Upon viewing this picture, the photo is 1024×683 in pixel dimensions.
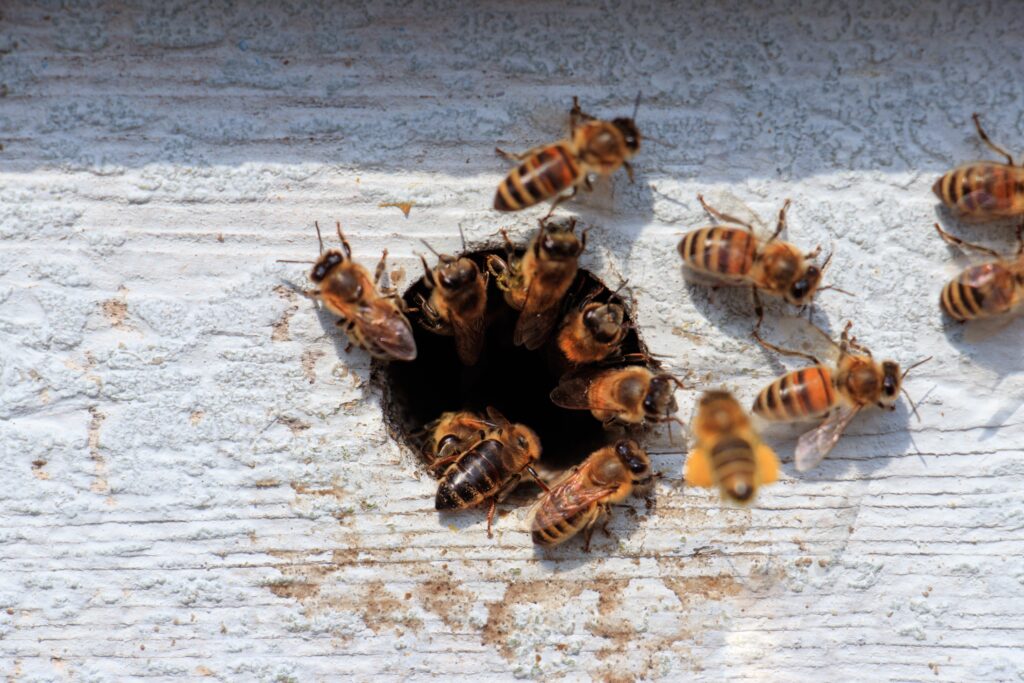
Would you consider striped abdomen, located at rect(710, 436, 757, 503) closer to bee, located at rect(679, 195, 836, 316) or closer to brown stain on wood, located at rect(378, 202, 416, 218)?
bee, located at rect(679, 195, 836, 316)

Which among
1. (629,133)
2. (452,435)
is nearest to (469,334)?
(452,435)

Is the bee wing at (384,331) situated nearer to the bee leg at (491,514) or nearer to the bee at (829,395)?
the bee leg at (491,514)

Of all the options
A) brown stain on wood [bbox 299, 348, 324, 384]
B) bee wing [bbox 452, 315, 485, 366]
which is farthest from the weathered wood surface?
bee wing [bbox 452, 315, 485, 366]

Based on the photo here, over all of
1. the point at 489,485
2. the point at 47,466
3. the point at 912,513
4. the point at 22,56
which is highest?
the point at 22,56

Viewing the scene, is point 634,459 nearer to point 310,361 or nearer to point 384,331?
point 384,331

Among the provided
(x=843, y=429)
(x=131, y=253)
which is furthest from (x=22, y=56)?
(x=843, y=429)

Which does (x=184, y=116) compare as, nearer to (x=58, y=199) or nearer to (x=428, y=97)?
(x=58, y=199)
